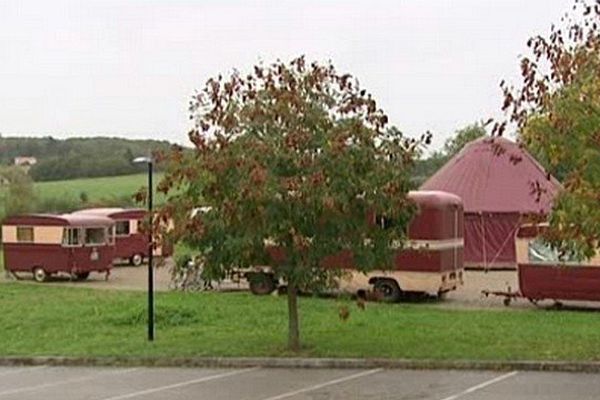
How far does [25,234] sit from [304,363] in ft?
68.7

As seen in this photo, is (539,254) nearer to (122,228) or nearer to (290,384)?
(290,384)

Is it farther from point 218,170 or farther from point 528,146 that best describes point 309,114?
point 528,146

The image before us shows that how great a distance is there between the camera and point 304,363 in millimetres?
17891

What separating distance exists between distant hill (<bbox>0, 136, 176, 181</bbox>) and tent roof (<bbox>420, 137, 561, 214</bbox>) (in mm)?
25964

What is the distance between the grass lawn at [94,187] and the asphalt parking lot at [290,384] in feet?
137

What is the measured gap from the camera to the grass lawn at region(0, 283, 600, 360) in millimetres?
18750

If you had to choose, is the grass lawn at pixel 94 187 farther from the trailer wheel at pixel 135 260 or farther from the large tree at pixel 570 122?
the large tree at pixel 570 122

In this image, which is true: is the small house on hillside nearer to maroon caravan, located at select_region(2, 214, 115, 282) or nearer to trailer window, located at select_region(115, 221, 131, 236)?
trailer window, located at select_region(115, 221, 131, 236)

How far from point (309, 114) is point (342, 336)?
4.54m

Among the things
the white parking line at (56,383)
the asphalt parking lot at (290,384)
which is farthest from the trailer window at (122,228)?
the white parking line at (56,383)

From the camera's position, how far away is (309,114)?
18219mm

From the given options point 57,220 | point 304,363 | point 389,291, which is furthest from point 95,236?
point 304,363

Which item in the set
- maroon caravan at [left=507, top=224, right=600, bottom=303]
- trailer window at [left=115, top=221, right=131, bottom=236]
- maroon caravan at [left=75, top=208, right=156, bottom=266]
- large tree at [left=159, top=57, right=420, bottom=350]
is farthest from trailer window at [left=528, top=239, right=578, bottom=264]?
trailer window at [left=115, top=221, right=131, bottom=236]

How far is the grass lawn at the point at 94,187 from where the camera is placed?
6023 centimetres
